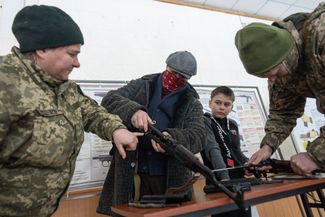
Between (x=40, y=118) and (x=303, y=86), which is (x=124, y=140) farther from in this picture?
(x=303, y=86)

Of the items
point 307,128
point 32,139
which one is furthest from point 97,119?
point 307,128

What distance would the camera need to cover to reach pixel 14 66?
702 millimetres

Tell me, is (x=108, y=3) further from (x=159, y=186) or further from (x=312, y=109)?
(x=312, y=109)

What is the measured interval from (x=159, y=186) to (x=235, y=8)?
245 centimetres

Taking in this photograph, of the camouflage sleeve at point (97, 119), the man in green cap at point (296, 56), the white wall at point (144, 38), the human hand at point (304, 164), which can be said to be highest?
the white wall at point (144, 38)

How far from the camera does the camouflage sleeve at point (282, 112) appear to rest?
4.33 feet

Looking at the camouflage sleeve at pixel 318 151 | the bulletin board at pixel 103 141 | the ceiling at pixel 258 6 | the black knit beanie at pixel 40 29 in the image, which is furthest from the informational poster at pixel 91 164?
the ceiling at pixel 258 6

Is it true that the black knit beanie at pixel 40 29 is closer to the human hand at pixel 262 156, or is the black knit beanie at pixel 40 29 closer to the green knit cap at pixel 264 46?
the green knit cap at pixel 264 46

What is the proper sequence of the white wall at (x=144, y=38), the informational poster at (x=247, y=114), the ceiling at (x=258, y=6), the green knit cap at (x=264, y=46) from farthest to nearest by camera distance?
1. the ceiling at (x=258, y=6)
2. the informational poster at (x=247, y=114)
3. the white wall at (x=144, y=38)
4. the green knit cap at (x=264, y=46)

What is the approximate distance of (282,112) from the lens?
137cm

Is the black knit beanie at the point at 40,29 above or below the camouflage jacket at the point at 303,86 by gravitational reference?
above

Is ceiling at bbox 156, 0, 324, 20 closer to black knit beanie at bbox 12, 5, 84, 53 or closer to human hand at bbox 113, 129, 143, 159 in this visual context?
black knit beanie at bbox 12, 5, 84, 53

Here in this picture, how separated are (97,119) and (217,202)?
51 cm

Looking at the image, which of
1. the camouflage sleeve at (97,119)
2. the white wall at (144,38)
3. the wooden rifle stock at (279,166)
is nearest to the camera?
the camouflage sleeve at (97,119)
